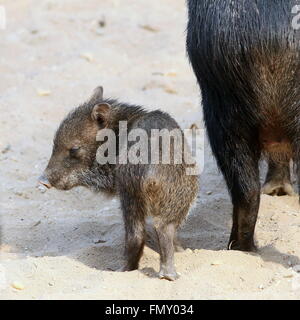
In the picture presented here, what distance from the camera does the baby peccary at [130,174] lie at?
4.64 metres

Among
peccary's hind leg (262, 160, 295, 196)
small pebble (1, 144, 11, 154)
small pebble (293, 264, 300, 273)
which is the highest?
peccary's hind leg (262, 160, 295, 196)

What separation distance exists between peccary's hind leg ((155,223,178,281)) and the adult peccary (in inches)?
18.2

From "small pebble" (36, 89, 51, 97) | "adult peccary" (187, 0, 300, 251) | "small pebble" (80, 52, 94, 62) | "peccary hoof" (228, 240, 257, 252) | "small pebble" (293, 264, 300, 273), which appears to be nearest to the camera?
"adult peccary" (187, 0, 300, 251)

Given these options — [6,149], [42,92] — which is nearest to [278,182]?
[6,149]

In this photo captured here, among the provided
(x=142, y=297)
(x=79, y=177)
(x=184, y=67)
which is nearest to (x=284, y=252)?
(x=142, y=297)

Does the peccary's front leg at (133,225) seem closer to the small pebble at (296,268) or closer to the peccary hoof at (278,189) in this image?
the small pebble at (296,268)

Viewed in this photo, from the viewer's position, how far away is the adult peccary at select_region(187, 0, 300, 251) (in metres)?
4.38

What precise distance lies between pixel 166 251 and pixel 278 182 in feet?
5.19

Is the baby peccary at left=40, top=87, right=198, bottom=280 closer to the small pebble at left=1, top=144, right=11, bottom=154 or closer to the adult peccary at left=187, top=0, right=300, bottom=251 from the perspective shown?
the adult peccary at left=187, top=0, right=300, bottom=251

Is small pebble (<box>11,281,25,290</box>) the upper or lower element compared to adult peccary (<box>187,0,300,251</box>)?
lower

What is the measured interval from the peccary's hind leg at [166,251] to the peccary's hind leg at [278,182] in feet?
4.80

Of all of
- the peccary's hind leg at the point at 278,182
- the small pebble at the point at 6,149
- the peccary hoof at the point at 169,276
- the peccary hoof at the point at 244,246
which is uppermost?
the peccary's hind leg at the point at 278,182

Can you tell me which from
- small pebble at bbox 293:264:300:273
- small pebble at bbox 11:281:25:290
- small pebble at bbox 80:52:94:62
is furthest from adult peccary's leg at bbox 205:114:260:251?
small pebble at bbox 80:52:94:62

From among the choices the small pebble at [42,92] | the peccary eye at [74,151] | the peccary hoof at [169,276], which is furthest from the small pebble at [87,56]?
the peccary hoof at [169,276]
